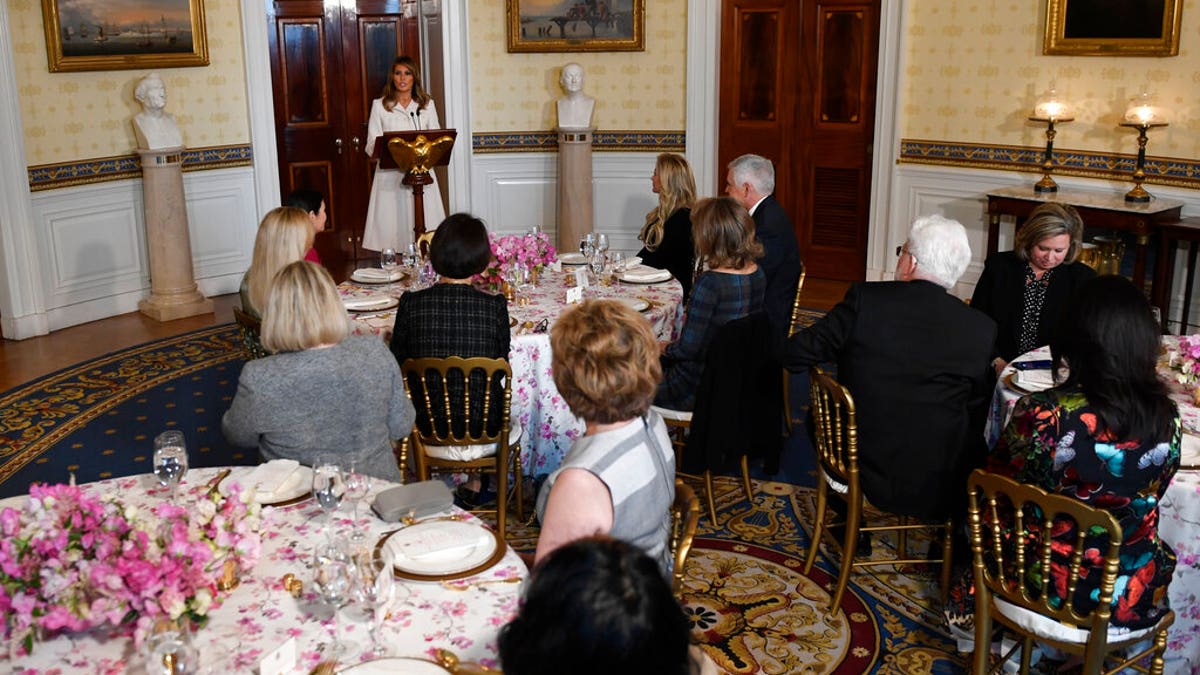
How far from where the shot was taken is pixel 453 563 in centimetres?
271

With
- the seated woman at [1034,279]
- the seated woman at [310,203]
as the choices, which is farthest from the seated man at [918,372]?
the seated woman at [310,203]

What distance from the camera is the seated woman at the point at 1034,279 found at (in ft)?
15.4

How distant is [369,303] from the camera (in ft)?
16.9

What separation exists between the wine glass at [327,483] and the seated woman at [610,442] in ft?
1.59

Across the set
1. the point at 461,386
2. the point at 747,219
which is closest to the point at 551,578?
the point at 461,386

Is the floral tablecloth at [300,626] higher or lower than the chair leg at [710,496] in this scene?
higher

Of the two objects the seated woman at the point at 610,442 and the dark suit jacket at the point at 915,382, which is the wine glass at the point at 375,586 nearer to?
the seated woman at the point at 610,442

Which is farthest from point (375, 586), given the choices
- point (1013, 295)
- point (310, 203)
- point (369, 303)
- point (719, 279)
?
point (310, 203)

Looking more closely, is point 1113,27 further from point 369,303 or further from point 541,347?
point 369,303

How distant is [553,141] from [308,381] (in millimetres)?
6740

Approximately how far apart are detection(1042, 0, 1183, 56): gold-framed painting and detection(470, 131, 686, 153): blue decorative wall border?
3.12 metres

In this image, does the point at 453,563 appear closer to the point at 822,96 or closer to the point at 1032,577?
the point at 1032,577

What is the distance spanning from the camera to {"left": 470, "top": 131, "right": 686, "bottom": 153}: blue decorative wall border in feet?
32.0

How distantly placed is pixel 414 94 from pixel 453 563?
6.74 metres
